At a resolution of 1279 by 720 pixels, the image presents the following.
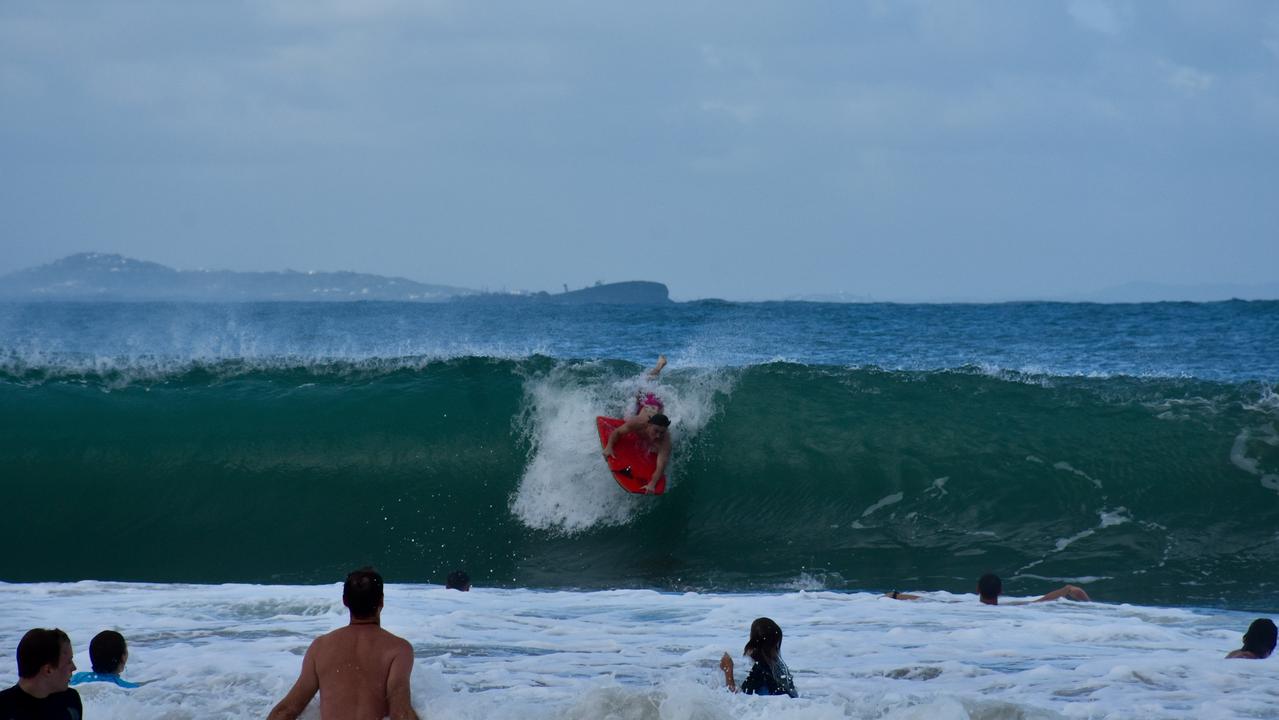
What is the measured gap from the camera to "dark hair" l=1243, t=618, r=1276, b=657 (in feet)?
21.2

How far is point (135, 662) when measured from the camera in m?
6.25

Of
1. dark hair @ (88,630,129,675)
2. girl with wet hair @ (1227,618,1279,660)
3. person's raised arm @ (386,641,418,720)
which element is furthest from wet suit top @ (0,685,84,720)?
girl with wet hair @ (1227,618,1279,660)

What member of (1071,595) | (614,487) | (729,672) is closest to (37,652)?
(729,672)

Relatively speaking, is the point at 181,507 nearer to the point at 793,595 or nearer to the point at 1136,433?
the point at 793,595

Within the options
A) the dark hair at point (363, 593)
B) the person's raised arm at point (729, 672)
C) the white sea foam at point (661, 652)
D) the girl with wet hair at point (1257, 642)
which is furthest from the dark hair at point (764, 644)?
the girl with wet hair at point (1257, 642)

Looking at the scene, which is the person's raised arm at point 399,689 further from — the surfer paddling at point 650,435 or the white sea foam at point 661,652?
the surfer paddling at point 650,435

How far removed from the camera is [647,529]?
1177 centimetres

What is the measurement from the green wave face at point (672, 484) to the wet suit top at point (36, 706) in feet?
19.7

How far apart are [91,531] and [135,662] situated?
6.39 metres

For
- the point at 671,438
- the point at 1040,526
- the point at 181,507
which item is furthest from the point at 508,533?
the point at 1040,526

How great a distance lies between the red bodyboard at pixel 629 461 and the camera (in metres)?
11.8

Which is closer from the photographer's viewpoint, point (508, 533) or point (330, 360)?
point (508, 533)

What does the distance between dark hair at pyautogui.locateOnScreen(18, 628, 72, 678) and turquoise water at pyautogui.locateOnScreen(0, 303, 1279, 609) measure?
6092 mm

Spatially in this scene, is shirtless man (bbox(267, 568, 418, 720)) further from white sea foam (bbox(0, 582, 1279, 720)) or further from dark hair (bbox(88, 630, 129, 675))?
dark hair (bbox(88, 630, 129, 675))
